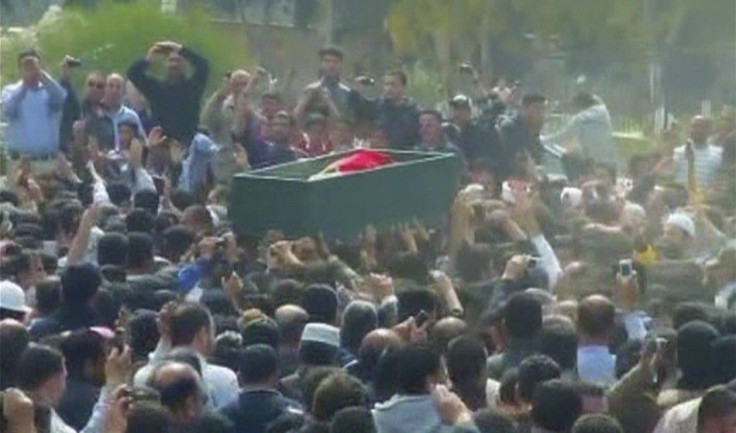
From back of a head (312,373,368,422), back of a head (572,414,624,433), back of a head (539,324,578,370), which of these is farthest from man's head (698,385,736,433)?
back of a head (539,324,578,370)

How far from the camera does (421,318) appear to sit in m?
10.7

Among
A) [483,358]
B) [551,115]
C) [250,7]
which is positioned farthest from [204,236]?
[250,7]

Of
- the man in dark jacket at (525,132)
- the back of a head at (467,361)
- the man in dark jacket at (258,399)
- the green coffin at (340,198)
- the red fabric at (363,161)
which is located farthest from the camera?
the man in dark jacket at (525,132)

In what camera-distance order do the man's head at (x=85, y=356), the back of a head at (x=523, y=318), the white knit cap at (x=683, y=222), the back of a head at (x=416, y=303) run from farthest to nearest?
the white knit cap at (x=683, y=222) < the back of a head at (x=416, y=303) < the back of a head at (x=523, y=318) < the man's head at (x=85, y=356)

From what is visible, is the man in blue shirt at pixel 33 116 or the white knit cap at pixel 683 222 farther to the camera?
the man in blue shirt at pixel 33 116

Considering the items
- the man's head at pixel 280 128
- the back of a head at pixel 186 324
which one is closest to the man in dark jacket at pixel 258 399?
the back of a head at pixel 186 324

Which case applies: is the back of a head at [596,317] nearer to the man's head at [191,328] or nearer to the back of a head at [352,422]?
the man's head at [191,328]

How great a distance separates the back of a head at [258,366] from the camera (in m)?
9.57

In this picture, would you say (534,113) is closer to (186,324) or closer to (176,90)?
(176,90)

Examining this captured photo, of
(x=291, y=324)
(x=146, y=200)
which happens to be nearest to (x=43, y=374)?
(x=291, y=324)

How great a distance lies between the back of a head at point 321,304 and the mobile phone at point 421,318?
0.44 m

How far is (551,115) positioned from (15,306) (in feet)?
40.2

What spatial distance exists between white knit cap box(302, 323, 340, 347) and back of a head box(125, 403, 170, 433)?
2.01 m

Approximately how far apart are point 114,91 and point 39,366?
9271 millimetres
